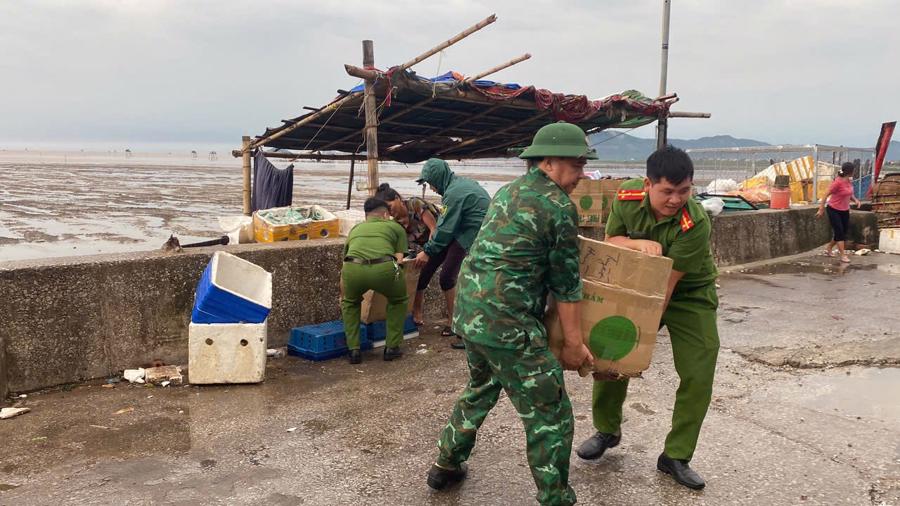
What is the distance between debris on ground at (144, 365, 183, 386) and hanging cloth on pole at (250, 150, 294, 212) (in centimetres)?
578

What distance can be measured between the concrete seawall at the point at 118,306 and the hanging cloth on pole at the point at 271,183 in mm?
4538

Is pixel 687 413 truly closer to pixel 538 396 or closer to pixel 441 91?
pixel 538 396

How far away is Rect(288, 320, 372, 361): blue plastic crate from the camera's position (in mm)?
5750

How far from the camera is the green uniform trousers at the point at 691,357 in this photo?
3.46 meters

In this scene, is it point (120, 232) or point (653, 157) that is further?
point (120, 232)

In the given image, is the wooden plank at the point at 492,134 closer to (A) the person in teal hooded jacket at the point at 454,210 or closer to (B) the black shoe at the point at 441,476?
(A) the person in teal hooded jacket at the point at 454,210

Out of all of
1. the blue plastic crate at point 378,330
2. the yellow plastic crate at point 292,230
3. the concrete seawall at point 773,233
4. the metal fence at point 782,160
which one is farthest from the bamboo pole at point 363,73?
the metal fence at point 782,160

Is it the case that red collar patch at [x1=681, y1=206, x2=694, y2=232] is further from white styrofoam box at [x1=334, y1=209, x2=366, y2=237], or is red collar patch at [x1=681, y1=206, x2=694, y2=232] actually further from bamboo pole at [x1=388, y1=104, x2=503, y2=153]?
bamboo pole at [x1=388, y1=104, x2=503, y2=153]

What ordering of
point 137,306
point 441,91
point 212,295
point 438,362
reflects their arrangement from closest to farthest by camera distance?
point 212,295 → point 137,306 → point 438,362 → point 441,91

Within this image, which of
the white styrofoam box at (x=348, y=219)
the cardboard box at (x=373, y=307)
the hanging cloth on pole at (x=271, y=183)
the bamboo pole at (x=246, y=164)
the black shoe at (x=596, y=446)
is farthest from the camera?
the bamboo pole at (x=246, y=164)

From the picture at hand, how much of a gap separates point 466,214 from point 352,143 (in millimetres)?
6526

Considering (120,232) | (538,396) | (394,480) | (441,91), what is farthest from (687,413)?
(120,232)

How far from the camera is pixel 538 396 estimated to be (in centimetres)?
296

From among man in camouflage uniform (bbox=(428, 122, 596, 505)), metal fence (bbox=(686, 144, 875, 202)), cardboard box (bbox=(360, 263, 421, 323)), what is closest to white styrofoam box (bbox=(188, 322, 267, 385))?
cardboard box (bbox=(360, 263, 421, 323))
